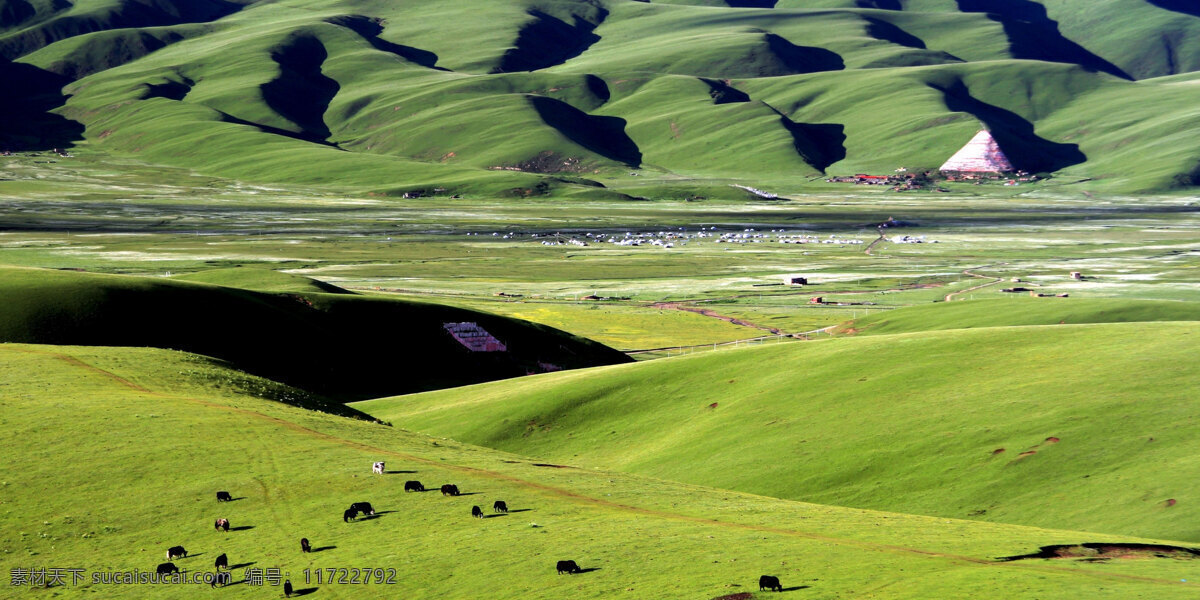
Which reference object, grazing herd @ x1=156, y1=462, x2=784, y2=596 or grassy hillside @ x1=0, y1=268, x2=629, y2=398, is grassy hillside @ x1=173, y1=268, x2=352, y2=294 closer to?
grassy hillside @ x1=0, y1=268, x2=629, y2=398

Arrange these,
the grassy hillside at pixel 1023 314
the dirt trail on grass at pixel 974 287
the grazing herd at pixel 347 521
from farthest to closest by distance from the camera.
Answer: the dirt trail on grass at pixel 974 287, the grassy hillside at pixel 1023 314, the grazing herd at pixel 347 521

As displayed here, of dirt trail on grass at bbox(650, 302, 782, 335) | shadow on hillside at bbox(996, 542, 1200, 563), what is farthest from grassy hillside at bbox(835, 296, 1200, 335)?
shadow on hillside at bbox(996, 542, 1200, 563)

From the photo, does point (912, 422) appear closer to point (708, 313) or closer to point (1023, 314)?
point (1023, 314)

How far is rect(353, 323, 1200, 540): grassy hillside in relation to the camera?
42.1 metres

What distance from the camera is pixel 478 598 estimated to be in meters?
25.5

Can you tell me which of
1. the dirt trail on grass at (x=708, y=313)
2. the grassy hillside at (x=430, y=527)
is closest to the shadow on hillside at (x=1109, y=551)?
the grassy hillside at (x=430, y=527)

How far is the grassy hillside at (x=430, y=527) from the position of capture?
84.3 ft

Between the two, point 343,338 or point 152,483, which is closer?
point 152,483

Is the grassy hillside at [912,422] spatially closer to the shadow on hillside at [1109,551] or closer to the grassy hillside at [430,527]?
the shadow on hillside at [1109,551]

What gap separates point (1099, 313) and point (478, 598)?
8461cm

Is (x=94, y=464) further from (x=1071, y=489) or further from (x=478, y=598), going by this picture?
(x=1071, y=489)

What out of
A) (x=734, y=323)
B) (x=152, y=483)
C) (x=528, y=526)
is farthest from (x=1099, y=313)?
(x=152, y=483)

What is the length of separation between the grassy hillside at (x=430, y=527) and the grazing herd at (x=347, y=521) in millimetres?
299

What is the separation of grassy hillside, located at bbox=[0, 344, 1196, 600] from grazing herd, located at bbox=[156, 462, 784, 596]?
0.30 meters
